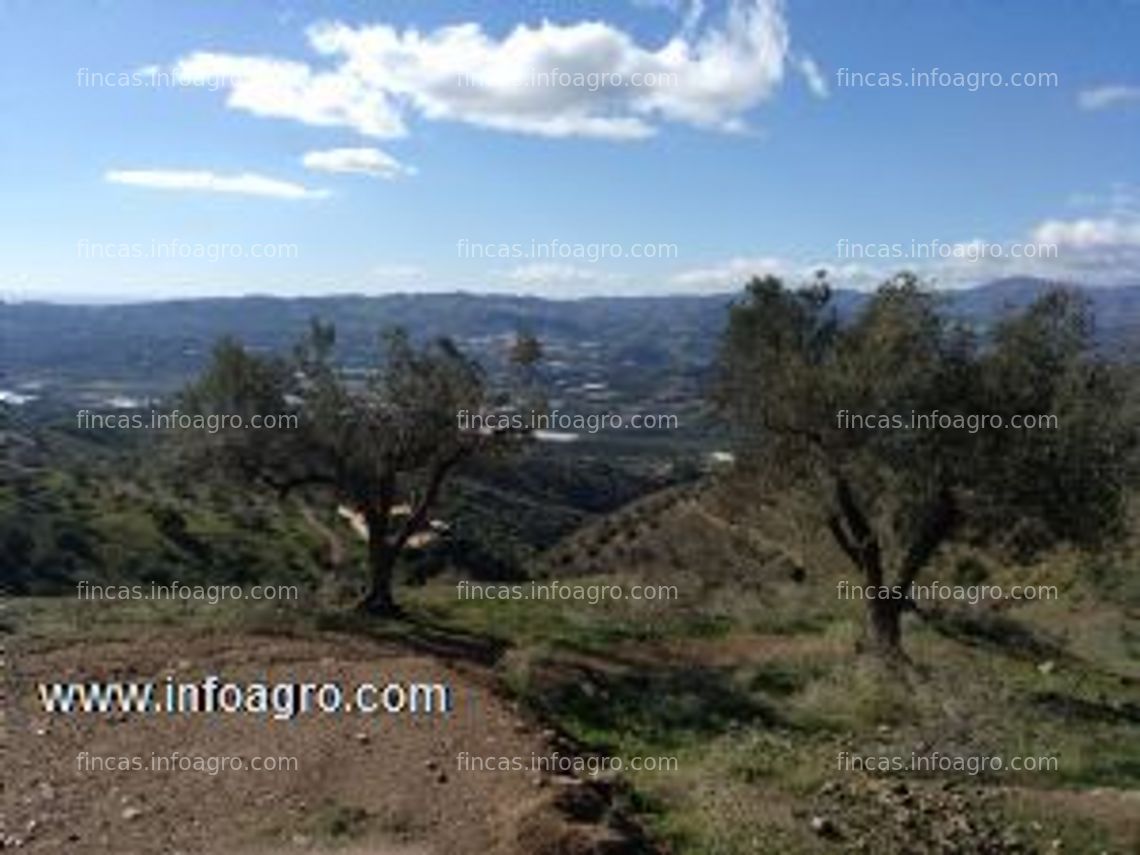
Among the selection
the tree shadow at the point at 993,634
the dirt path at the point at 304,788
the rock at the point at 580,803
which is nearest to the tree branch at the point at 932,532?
the tree shadow at the point at 993,634

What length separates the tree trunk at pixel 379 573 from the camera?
37250 millimetres

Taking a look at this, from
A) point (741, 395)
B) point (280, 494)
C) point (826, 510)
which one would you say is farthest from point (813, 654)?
point (280, 494)

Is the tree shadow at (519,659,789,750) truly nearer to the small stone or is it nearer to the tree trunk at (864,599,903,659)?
the tree trunk at (864,599,903,659)

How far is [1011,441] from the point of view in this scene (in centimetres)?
2992

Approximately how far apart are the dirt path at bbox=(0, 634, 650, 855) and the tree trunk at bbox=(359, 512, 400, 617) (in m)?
12.9

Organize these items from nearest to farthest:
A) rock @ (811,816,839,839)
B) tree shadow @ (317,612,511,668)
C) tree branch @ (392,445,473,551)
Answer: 1. rock @ (811,816,839,839)
2. tree shadow @ (317,612,511,668)
3. tree branch @ (392,445,473,551)

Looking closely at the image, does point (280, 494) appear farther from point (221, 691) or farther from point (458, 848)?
point (458, 848)

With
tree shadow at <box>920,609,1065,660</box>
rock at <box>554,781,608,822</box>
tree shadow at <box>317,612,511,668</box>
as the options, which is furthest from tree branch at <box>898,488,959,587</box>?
rock at <box>554,781,608,822</box>

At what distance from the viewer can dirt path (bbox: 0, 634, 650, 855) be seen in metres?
16.5

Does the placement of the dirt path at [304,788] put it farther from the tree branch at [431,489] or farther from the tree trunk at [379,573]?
the tree branch at [431,489]

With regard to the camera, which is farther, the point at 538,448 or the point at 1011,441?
the point at 538,448

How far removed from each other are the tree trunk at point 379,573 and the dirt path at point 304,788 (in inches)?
509

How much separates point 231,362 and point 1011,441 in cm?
1788

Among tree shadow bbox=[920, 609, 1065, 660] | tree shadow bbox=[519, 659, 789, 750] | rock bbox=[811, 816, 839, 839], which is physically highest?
rock bbox=[811, 816, 839, 839]
